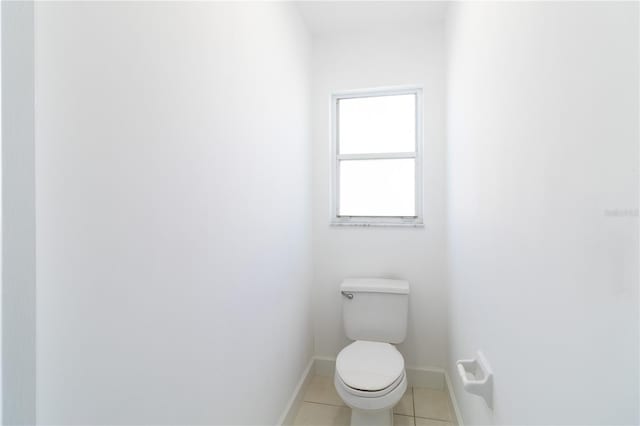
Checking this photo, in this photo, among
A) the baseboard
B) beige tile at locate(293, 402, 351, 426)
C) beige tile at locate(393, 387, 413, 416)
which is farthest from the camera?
beige tile at locate(393, 387, 413, 416)

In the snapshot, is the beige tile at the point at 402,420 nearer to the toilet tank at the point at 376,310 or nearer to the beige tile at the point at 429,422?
the beige tile at the point at 429,422

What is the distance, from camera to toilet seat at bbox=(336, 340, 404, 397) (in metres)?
1.42

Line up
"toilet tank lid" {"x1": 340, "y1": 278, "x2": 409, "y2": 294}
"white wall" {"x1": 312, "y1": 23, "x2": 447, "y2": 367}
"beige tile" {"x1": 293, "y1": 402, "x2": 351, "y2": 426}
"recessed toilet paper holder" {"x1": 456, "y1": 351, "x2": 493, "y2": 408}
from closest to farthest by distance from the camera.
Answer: "recessed toilet paper holder" {"x1": 456, "y1": 351, "x2": 493, "y2": 408}, "beige tile" {"x1": 293, "y1": 402, "x2": 351, "y2": 426}, "toilet tank lid" {"x1": 340, "y1": 278, "x2": 409, "y2": 294}, "white wall" {"x1": 312, "y1": 23, "x2": 447, "y2": 367}

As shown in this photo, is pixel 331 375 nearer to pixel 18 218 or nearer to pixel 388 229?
pixel 388 229

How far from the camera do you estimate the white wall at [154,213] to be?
1.75ft

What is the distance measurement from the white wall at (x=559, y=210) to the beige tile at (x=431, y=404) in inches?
28.0

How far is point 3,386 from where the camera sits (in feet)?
1.49

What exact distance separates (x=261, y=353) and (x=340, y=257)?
38.2 inches

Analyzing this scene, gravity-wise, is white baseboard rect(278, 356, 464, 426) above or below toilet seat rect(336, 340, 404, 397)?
below

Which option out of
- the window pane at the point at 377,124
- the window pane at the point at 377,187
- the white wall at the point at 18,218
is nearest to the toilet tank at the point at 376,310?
the window pane at the point at 377,187

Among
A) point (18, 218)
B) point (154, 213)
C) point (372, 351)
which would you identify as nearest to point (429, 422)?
point (372, 351)

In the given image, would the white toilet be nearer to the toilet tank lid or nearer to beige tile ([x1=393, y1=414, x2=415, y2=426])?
the toilet tank lid

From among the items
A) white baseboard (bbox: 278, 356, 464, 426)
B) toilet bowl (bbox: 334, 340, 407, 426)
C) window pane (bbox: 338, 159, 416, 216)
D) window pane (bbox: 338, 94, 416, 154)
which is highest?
window pane (bbox: 338, 94, 416, 154)

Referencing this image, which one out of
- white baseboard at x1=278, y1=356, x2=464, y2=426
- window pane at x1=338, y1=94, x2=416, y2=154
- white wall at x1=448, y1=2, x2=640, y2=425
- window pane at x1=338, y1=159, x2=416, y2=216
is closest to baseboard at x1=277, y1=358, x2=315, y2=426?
white baseboard at x1=278, y1=356, x2=464, y2=426
